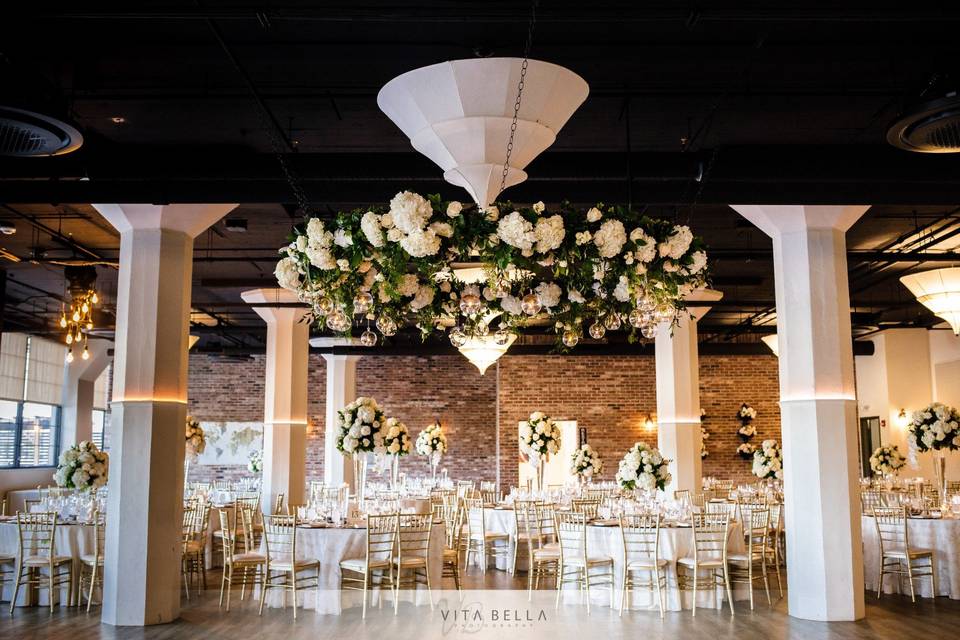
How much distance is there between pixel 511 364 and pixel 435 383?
7.16 ft

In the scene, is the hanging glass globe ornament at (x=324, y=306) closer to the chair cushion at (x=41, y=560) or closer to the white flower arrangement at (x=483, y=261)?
the white flower arrangement at (x=483, y=261)

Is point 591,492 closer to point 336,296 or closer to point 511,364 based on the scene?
point 511,364

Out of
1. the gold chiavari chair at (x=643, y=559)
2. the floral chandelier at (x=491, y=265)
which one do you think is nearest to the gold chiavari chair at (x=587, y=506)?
the gold chiavari chair at (x=643, y=559)

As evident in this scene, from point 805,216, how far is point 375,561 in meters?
5.66

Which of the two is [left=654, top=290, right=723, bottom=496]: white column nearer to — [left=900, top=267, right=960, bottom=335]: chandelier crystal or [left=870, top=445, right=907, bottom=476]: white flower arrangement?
[left=900, top=267, right=960, bottom=335]: chandelier crystal

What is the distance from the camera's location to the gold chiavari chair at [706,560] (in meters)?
8.79

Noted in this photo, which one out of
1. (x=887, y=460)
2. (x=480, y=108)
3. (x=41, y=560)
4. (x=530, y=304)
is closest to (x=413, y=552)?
(x=41, y=560)

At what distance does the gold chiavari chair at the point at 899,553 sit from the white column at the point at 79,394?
16.3 metres

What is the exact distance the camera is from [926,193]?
7.42 metres

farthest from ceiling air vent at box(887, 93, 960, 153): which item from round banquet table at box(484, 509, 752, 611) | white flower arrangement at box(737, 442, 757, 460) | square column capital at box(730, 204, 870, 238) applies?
white flower arrangement at box(737, 442, 757, 460)

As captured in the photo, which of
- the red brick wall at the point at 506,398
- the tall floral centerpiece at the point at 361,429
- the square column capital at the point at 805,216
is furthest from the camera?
the red brick wall at the point at 506,398

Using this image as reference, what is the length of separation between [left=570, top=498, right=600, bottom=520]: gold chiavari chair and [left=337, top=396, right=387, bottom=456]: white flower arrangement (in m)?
2.62

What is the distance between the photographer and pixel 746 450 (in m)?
21.8

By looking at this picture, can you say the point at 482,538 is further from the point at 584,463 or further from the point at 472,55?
the point at 472,55
